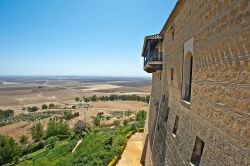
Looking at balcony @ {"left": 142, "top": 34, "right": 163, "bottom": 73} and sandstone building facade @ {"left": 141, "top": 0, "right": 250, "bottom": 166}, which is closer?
sandstone building facade @ {"left": 141, "top": 0, "right": 250, "bottom": 166}

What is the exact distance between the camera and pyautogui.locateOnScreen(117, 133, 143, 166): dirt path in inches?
628

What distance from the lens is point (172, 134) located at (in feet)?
26.6

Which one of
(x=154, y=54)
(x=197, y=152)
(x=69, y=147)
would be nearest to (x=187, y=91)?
(x=197, y=152)

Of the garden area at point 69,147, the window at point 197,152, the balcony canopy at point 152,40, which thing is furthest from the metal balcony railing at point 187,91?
the garden area at point 69,147

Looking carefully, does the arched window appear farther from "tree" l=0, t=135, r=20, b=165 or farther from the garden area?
"tree" l=0, t=135, r=20, b=165

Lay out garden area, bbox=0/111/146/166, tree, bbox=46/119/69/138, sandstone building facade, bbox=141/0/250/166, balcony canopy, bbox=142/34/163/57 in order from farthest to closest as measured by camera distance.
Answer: tree, bbox=46/119/69/138, garden area, bbox=0/111/146/166, balcony canopy, bbox=142/34/163/57, sandstone building facade, bbox=141/0/250/166

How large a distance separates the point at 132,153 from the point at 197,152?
41.7ft

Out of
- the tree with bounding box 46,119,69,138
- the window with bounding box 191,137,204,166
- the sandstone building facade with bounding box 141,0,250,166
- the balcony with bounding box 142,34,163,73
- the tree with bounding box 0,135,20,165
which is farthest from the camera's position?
the tree with bounding box 46,119,69,138

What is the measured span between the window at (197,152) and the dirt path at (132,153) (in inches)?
411

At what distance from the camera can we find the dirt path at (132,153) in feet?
52.3

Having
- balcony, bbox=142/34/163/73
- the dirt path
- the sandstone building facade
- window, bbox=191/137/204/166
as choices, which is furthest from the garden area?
window, bbox=191/137/204/166

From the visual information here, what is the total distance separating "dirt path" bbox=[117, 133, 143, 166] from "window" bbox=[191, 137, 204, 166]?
34.2 ft

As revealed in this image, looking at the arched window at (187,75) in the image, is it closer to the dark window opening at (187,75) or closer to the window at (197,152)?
the dark window opening at (187,75)

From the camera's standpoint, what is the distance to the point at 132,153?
58.2ft
